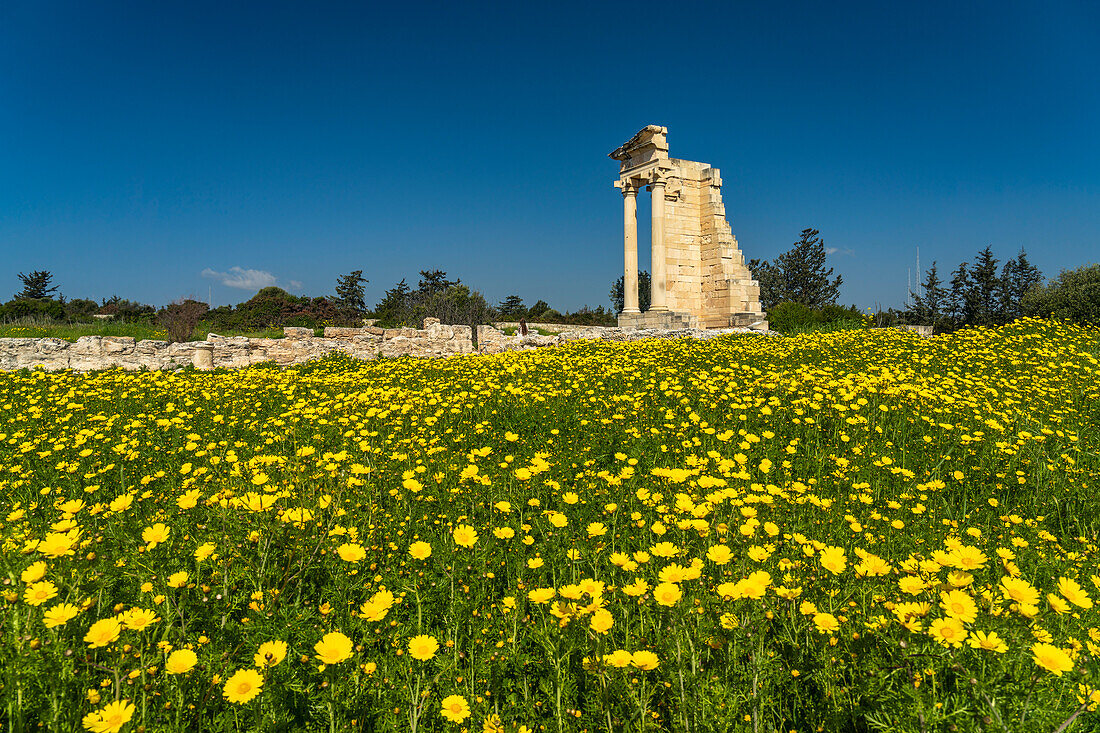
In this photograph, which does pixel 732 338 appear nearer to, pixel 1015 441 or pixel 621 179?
pixel 1015 441

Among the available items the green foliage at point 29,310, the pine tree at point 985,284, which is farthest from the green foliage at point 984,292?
the green foliage at point 29,310

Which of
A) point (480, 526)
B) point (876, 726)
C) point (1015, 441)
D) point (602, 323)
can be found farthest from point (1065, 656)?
point (602, 323)

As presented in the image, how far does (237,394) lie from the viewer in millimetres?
8914

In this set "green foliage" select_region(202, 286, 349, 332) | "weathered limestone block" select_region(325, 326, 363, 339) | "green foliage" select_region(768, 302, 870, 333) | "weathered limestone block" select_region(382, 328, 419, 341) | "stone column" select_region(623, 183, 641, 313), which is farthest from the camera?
"green foliage" select_region(202, 286, 349, 332)

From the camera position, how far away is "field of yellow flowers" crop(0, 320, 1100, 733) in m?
1.84

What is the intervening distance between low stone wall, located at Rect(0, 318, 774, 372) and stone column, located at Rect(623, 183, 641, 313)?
501cm

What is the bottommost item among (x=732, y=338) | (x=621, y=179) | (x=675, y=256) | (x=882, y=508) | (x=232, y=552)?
(x=882, y=508)

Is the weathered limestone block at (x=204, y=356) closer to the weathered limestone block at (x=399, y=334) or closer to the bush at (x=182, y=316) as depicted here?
the weathered limestone block at (x=399, y=334)

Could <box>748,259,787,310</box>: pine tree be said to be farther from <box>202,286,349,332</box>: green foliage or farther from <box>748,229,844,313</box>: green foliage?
<box>202,286,349,332</box>: green foliage

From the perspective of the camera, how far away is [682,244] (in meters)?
23.8

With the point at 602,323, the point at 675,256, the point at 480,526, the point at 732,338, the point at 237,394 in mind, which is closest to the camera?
the point at 480,526

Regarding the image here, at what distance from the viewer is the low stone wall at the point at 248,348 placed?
45.1ft

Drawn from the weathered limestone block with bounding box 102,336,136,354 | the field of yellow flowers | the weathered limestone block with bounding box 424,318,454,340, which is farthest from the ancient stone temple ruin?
the field of yellow flowers

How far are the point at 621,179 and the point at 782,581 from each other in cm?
2364
